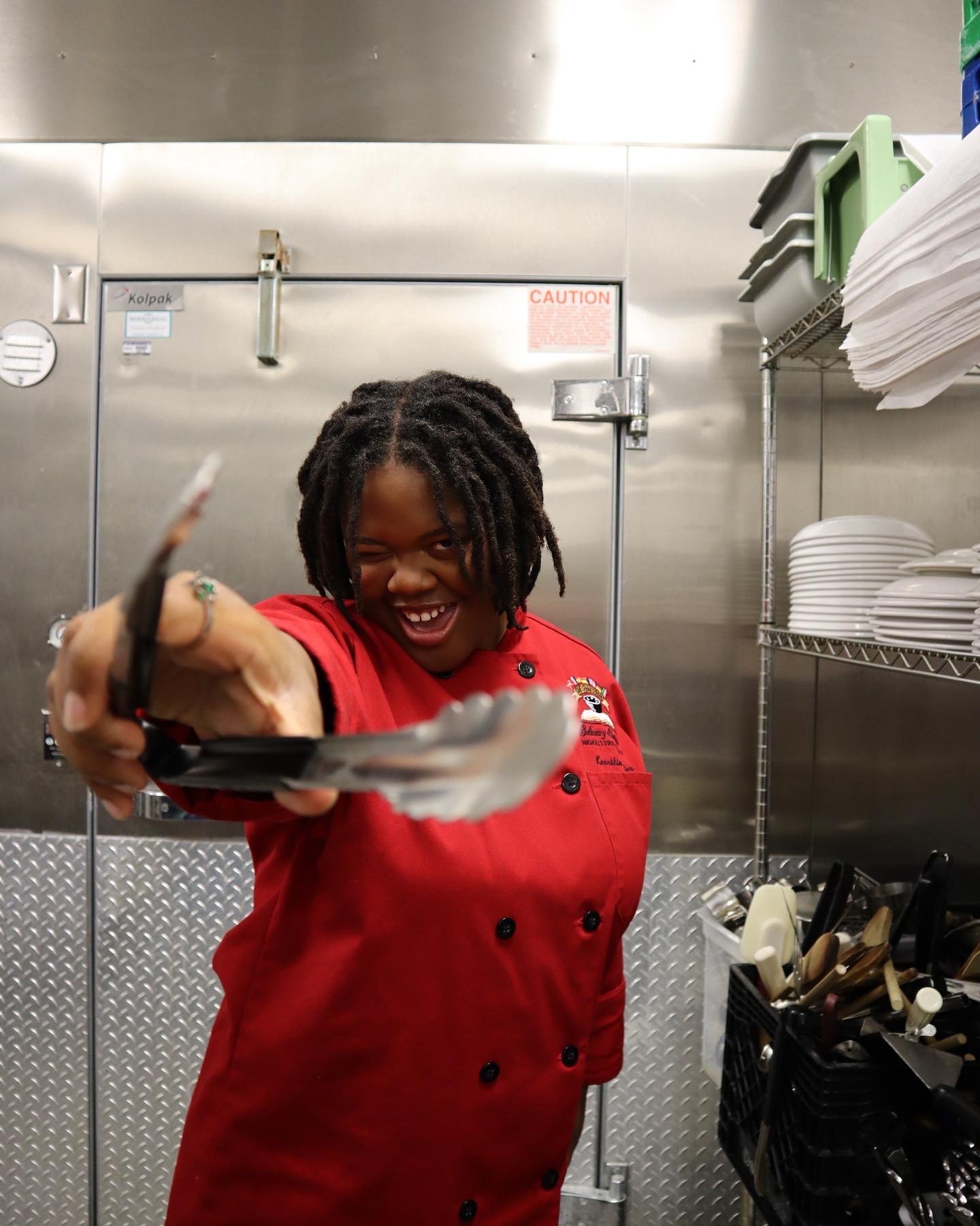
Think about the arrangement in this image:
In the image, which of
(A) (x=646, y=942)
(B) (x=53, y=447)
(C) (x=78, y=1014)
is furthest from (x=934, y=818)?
(B) (x=53, y=447)

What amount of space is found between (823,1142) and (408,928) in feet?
2.26

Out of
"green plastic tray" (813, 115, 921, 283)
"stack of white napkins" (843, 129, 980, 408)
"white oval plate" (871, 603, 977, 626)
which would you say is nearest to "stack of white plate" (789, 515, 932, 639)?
"white oval plate" (871, 603, 977, 626)

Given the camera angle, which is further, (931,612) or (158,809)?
(158,809)

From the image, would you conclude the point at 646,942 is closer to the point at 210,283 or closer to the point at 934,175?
the point at 934,175

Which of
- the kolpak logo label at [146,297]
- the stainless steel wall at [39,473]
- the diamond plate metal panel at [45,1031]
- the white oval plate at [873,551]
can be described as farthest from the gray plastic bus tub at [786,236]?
the diamond plate metal panel at [45,1031]

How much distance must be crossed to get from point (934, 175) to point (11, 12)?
74.4 inches

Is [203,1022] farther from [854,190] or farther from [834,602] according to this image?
[854,190]

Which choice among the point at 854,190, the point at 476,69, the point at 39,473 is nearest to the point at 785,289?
the point at 854,190

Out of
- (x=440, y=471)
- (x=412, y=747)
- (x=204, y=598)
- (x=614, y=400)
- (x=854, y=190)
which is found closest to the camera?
(x=412, y=747)

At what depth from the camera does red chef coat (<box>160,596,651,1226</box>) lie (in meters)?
0.85

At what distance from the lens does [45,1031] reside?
6.15 feet

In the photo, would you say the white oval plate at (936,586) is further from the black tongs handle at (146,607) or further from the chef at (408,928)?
the black tongs handle at (146,607)

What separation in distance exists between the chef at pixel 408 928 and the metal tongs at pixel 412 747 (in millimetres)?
360

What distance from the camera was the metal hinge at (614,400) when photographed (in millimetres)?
1829
